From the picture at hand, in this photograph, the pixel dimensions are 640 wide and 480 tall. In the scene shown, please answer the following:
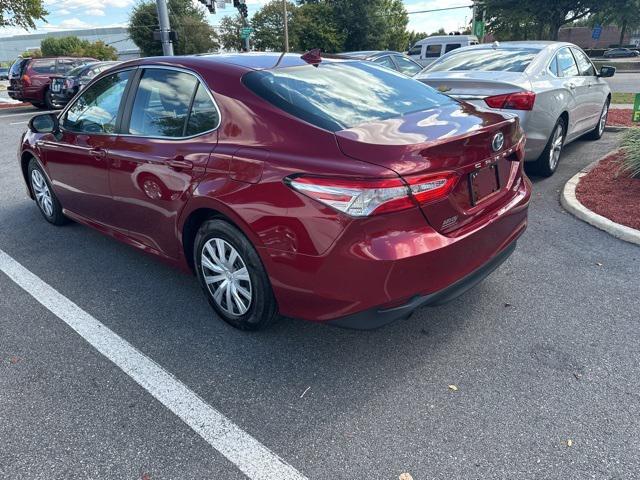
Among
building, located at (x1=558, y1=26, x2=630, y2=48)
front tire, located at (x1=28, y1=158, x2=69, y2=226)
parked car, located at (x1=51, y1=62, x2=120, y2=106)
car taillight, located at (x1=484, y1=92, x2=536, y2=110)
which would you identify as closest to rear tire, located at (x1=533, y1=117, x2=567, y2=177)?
car taillight, located at (x1=484, y1=92, x2=536, y2=110)

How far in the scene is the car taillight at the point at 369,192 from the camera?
7.66 ft

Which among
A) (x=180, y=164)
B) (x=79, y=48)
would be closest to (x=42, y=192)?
(x=180, y=164)

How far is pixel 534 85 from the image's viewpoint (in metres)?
5.63

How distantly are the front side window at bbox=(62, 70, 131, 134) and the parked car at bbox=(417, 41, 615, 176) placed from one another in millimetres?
3329

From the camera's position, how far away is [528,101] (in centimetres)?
546

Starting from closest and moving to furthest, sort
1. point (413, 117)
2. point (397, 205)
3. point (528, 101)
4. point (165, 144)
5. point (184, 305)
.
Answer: point (397, 205)
point (413, 117)
point (165, 144)
point (184, 305)
point (528, 101)

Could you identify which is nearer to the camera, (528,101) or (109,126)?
(109,126)

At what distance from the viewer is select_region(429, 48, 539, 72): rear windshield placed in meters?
6.14

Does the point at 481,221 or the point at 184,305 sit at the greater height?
Answer: the point at 481,221

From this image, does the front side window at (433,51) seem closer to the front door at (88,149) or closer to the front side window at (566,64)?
the front side window at (566,64)

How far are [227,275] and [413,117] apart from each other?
1470 millimetres

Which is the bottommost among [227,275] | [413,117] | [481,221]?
[227,275]

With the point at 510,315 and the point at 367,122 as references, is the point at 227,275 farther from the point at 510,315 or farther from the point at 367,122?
the point at 510,315

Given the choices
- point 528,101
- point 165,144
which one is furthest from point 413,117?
point 528,101
